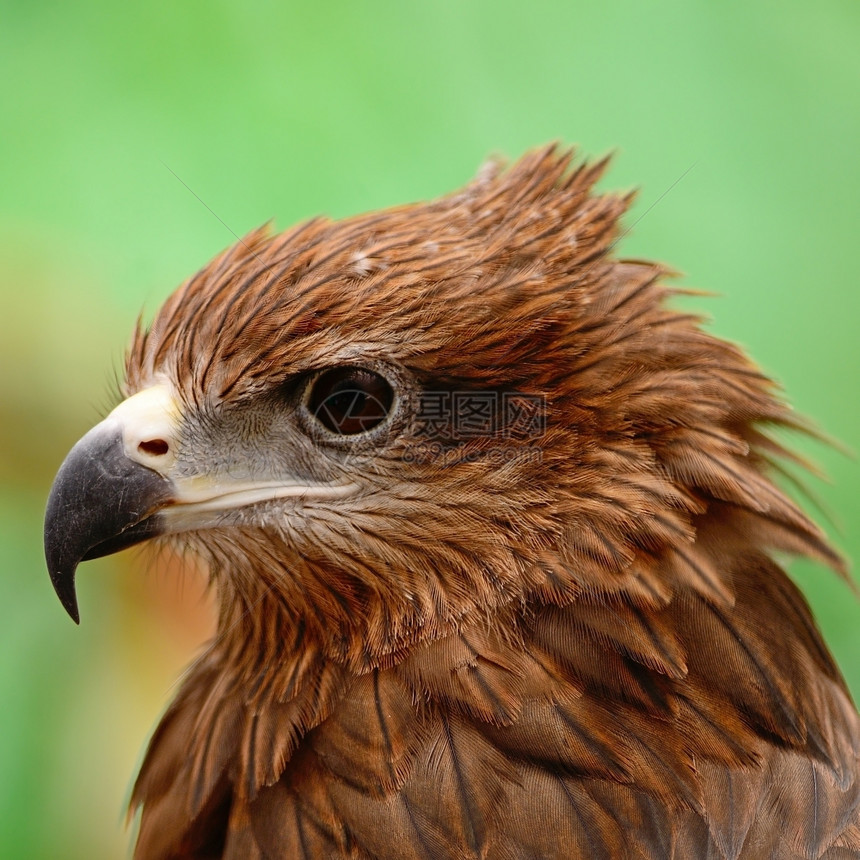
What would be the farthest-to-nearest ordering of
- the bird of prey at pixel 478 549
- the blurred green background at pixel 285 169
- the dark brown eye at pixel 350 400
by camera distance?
1. the blurred green background at pixel 285 169
2. the dark brown eye at pixel 350 400
3. the bird of prey at pixel 478 549

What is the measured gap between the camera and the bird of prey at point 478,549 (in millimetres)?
1464

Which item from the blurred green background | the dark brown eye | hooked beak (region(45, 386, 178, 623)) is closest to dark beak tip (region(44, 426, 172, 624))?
hooked beak (region(45, 386, 178, 623))

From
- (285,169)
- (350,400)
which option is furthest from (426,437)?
(285,169)

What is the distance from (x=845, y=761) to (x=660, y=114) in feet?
6.97

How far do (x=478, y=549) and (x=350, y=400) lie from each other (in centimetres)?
32

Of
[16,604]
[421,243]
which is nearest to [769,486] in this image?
[421,243]

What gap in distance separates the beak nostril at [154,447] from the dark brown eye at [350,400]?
252 millimetres

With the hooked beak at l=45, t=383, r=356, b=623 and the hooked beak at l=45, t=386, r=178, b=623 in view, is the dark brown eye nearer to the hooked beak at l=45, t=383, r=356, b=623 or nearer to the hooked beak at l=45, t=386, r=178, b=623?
the hooked beak at l=45, t=383, r=356, b=623

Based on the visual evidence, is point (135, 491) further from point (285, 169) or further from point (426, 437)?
point (285, 169)

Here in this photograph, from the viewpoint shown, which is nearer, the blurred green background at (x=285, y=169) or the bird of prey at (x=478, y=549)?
the bird of prey at (x=478, y=549)

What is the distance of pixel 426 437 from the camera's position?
1593 mm

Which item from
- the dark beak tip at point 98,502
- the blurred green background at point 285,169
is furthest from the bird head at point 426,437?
the blurred green background at point 285,169

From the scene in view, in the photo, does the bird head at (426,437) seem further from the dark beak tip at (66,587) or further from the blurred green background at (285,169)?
the blurred green background at (285,169)

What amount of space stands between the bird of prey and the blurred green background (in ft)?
4.40
